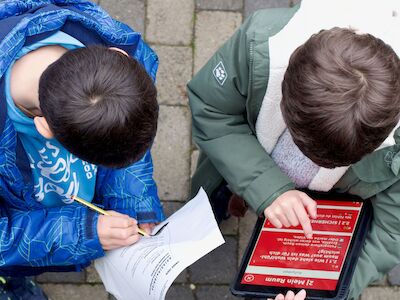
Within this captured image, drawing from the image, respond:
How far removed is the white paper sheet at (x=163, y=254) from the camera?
5.28 feet

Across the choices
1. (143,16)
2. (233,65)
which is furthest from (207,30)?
(233,65)

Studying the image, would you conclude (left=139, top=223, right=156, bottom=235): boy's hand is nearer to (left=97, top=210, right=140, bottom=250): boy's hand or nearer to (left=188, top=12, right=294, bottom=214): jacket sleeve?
(left=97, top=210, right=140, bottom=250): boy's hand

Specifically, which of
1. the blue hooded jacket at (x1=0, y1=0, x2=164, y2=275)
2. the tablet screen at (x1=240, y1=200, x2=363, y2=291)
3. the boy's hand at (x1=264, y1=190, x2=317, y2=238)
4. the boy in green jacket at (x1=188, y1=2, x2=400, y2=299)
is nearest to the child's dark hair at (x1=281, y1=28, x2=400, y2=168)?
the boy in green jacket at (x1=188, y1=2, x2=400, y2=299)

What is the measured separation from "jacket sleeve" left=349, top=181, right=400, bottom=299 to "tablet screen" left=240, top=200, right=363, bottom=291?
0.08m

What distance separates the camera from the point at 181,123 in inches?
113

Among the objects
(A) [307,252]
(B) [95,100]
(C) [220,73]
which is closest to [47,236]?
(B) [95,100]

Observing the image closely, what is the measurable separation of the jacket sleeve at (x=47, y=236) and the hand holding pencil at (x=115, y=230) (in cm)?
2

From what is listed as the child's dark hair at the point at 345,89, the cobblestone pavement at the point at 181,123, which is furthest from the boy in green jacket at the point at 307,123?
the cobblestone pavement at the point at 181,123

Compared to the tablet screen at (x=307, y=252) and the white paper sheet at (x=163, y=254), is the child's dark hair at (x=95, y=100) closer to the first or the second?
the white paper sheet at (x=163, y=254)

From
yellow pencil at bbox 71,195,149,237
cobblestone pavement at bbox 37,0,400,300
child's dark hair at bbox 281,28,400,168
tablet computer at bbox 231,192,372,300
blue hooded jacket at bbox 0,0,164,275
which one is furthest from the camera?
→ cobblestone pavement at bbox 37,0,400,300

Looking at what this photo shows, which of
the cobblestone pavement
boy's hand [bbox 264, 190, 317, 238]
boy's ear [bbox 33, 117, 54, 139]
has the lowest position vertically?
the cobblestone pavement

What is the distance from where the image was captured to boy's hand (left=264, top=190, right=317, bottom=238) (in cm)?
173

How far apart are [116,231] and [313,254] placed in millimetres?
619

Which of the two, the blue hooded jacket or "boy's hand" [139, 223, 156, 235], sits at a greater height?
the blue hooded jacket
